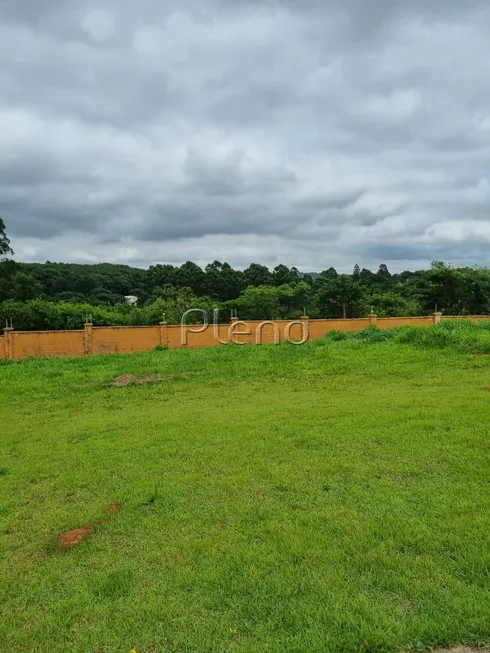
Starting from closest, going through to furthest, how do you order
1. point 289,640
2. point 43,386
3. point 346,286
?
point 289,640
point 43,386
point 346,286

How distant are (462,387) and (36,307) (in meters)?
23.3

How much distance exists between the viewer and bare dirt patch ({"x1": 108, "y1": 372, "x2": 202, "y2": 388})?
395 inches

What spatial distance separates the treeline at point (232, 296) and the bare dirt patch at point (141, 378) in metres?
14.0

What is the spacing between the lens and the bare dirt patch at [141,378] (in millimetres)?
10031

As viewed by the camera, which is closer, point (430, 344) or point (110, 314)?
point (430, 344)

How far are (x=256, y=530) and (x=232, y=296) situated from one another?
156 ft

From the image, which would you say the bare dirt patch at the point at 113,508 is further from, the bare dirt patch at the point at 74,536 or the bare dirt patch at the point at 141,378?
the bare dirt patch at the point at 141,378

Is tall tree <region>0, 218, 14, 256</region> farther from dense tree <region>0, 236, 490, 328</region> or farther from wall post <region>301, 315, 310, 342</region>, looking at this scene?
wall post <region>301, 315, 310, 342</region>

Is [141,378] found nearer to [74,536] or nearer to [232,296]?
[74,536]

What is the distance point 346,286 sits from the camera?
3131 centimetres

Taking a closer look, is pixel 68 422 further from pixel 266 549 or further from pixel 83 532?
pixel 266 549

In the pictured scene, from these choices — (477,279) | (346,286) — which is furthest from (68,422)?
(477,279)

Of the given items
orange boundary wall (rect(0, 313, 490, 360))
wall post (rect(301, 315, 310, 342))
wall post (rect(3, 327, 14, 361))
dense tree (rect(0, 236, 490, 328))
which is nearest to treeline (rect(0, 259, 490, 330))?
dense tree (rect(0, 236, 490, 328))

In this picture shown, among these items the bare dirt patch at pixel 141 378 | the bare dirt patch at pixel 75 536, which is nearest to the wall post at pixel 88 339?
the bare dirt patch at pixel 141 378
